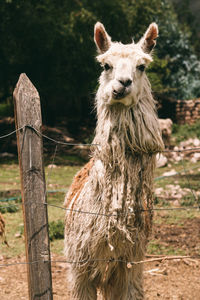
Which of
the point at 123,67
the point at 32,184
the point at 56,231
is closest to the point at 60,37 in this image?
the point at 56,231

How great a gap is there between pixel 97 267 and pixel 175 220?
4.53 meters

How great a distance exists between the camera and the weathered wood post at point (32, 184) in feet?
8.54

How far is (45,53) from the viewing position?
16.5m

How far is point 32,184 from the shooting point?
8.59ft

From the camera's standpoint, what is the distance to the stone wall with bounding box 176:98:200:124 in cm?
2053

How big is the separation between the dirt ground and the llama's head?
2576 mm

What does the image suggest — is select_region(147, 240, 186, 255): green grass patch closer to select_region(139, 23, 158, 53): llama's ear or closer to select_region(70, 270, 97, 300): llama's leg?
select_region(70, 270, 97, 300): llama's leg

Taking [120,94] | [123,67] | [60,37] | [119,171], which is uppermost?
[60,37]

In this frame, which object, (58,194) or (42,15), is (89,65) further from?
(58,194)

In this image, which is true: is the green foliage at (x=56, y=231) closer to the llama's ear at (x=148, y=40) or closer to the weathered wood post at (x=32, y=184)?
the weathered wood post at (x=32, y=184)

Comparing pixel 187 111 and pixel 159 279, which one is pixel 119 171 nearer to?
pixel 159 279

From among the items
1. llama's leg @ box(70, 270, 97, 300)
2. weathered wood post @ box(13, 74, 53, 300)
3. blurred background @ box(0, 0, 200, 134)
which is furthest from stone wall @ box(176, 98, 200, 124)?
weathered wood post @ box(13, 74, 53, 300)

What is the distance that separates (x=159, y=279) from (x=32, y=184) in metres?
3.14

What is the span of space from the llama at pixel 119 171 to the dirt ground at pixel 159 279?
5.01 feet
